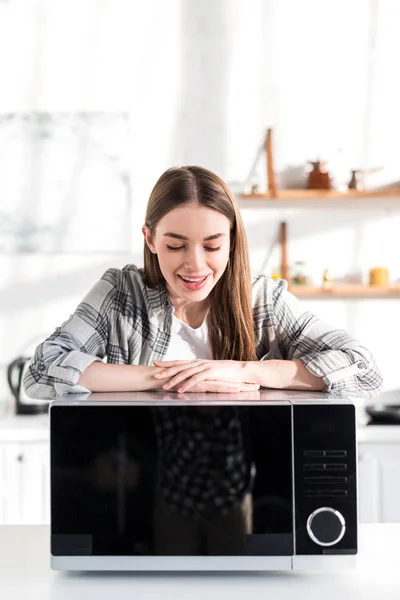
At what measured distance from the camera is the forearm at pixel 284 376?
125 cm

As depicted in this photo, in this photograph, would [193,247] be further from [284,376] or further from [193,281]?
[284,376]

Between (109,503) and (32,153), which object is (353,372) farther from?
(32,153)

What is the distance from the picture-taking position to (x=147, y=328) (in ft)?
4.63

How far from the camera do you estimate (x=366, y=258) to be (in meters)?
3.26

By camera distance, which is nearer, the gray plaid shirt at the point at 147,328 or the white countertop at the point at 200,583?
the white countertop at the point at 200,583

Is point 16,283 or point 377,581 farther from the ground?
point 16,283

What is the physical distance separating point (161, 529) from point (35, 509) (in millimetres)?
1830

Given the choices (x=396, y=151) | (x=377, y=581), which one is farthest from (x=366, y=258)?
(x=377, y=581)

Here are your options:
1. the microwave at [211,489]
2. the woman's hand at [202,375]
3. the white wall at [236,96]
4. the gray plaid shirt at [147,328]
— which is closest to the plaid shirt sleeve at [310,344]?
the gray plaid shirt at [147,328]

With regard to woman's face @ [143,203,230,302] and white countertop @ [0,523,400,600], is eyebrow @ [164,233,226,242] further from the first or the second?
white countertop @ [0,523,400,600]

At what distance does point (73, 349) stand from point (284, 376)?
0.33 metres

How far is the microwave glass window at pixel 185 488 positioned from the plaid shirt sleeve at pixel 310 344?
0.24 metres

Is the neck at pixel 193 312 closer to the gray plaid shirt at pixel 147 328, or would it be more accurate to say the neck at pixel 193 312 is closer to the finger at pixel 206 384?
the gray plaid shirt at pixel 147 328

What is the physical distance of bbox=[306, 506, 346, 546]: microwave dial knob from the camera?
1021mm
